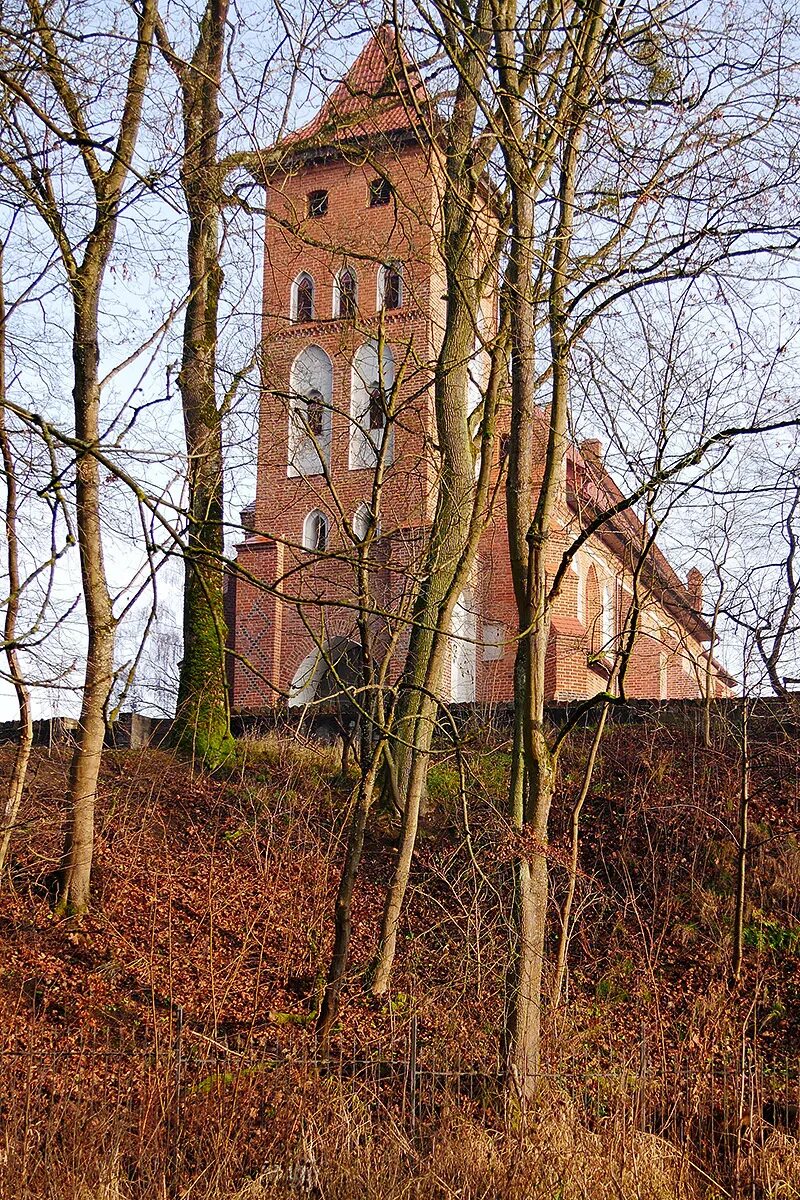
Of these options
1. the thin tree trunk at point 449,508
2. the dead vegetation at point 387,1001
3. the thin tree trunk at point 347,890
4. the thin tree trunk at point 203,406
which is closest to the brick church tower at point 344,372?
the thin tree trunk at point 449,508

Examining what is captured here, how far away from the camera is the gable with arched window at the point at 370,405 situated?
881 centimetres

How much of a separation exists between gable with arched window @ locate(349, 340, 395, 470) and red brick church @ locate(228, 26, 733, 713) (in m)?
0.05

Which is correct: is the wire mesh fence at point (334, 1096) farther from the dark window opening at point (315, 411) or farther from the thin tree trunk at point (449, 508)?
the dark window opening at point (315, 411)

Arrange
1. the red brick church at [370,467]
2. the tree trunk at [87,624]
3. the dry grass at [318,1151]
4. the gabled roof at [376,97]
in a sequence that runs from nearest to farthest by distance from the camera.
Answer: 1. the gabled roof at [376,97]
2. the dry grass at [318,1151]
3. the red brick church at [370,467]
4. the tree trunk at [87,624]

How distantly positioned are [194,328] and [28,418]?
20.1 ft

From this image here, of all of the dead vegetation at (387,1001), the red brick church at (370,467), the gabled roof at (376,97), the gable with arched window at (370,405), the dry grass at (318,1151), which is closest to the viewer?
the gabled roof at (376,97)

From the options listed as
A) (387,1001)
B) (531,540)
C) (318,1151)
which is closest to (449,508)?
(531,540)

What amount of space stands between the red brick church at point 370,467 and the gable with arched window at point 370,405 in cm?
5

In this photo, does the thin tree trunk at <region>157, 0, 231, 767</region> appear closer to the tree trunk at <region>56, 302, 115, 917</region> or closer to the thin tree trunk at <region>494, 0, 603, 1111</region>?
the tree trunk at <region>56, 302, 115, 917</region>

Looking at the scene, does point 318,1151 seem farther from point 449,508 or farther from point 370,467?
point 370,467

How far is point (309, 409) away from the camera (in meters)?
8.76

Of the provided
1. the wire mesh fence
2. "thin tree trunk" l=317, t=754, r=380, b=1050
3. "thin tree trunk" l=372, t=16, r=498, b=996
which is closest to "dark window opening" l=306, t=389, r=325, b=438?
→ "thin tree trunk" l=372, t=16, r=498, b=996

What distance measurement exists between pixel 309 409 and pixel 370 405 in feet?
1.97

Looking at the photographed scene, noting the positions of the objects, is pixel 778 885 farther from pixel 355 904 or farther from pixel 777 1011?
pixel 355 904
